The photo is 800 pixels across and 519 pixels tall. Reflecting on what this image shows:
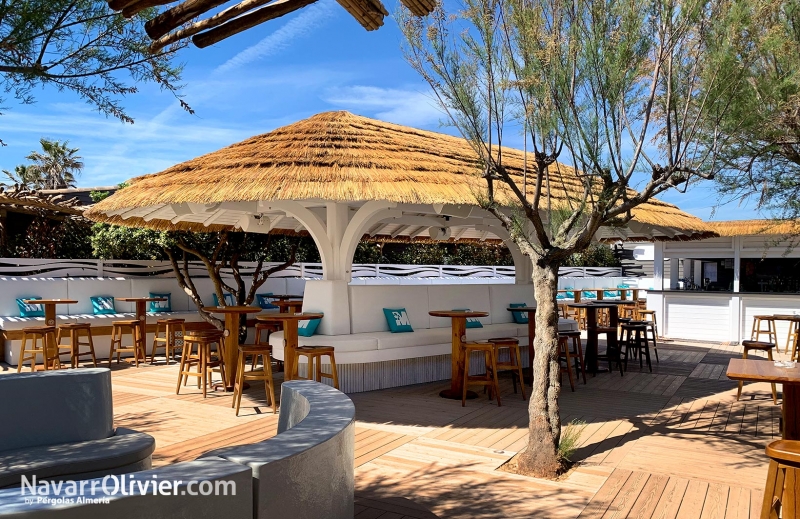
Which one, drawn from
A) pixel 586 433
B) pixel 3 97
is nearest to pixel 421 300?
pixel 586 433

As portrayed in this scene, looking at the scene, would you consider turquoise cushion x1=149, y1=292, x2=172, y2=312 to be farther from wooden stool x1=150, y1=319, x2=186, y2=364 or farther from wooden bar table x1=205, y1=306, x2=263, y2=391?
wooden bar table x1=205, y1=306, x2=263, y2=391

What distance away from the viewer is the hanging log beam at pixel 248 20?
2321 mm

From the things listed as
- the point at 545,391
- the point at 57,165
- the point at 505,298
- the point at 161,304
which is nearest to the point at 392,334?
the point at 505,298

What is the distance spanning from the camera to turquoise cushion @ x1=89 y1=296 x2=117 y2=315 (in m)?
10.2

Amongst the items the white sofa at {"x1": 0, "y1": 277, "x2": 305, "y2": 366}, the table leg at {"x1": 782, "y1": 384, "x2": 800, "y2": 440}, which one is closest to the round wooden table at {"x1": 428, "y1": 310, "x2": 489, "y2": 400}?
the table leg at {"x1": 782, "y1": 384, "x2": 800, "y2": 440}

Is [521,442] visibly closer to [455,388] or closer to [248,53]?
[455,388]

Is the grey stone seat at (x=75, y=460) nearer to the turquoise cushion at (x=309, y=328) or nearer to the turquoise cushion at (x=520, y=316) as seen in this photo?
the turquoise cushion at (x=309, y=328)

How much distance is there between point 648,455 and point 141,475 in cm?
414

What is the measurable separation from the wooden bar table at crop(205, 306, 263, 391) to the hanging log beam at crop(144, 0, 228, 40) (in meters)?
4.45

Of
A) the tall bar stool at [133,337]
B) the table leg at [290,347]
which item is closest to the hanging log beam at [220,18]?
the table leg at [290,347]

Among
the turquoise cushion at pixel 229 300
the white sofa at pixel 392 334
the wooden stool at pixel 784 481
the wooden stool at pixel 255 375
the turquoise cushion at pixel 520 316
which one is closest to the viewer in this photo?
the wooden stool at pixel 784 481

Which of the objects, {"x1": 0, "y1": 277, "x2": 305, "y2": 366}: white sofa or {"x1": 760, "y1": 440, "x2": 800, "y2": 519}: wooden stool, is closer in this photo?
{"x1": 760, "y1": 440, "x2": 800, "y2": 519}: wooden stool

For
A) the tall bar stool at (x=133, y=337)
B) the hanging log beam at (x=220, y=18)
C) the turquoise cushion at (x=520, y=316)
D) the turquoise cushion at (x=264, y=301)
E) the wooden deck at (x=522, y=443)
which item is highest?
the hanging log beam at (x=220, y=18)

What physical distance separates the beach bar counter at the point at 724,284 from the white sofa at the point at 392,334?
5.22 meters
